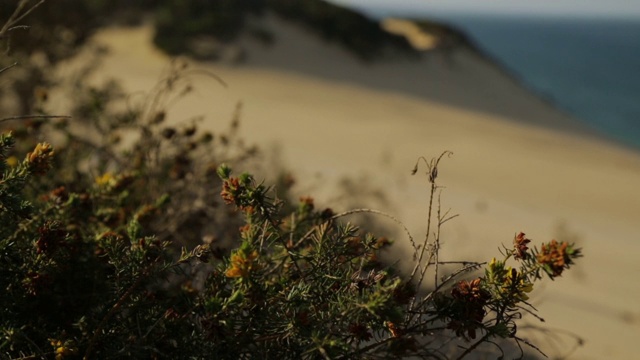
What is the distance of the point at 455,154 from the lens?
38.4 ft

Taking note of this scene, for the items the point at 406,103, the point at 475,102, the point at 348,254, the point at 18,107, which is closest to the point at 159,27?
the point at 406,103

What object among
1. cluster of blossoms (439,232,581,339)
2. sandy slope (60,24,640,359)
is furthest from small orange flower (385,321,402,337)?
sandy slope (60,24,640,359)

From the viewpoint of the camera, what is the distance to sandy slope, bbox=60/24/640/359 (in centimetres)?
581

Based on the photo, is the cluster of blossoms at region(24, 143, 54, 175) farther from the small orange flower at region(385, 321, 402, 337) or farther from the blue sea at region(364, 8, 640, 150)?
the blue sea at region(364, 8, 640, 150)

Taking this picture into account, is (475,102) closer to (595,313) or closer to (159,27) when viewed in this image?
(159,27)

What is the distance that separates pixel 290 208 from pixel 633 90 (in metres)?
46.1

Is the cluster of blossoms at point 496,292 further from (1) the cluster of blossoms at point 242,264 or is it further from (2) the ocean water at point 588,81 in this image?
(2) the ocean water at point 588,81

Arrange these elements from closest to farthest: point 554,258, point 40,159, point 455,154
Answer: point 554,258
point 40,159
point 455,154

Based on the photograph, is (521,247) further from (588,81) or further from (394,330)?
Result: (588,81)

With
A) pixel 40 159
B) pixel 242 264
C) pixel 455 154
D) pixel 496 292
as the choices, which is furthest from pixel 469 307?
pixel 455 154

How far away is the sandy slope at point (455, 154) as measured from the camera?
5.81m

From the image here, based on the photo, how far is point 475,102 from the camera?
2141 centimetres

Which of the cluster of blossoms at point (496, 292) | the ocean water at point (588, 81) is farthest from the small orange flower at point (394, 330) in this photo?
the ocean water at point (588, 81)

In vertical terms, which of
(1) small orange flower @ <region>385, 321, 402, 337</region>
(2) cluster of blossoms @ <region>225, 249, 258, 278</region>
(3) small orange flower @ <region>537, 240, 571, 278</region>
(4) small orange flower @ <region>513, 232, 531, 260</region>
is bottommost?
(1) small orange flower @ <region>385, 321, 402, 337</region>
